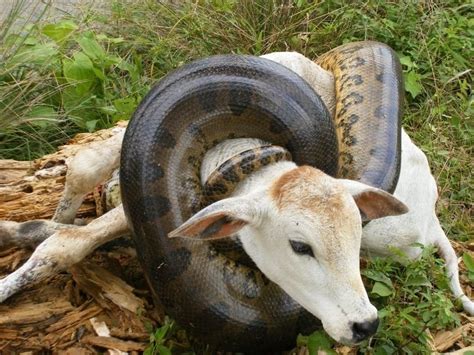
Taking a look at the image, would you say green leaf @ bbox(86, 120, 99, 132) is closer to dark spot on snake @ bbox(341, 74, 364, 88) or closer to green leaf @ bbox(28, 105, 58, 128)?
green leaf @ bbox(28, 105, 58, 128)

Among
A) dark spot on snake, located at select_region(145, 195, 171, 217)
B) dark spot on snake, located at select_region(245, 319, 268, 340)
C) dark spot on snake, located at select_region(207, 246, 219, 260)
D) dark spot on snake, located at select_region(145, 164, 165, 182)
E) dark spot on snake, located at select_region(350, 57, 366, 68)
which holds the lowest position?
dark spot on snake, located at select_region(245, 319, 268, 340)

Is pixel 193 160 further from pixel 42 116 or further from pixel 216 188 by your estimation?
pixel 42 116

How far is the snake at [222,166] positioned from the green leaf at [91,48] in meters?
2.37

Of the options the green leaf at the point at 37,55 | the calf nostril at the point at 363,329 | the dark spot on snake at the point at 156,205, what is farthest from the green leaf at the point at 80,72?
the calf nostril at the point at 363,329

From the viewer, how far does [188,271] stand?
14.5 ft

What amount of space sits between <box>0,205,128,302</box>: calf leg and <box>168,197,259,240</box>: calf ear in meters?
1.20

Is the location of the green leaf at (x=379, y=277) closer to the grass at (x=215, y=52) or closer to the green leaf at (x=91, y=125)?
the grass at (x=215, y=52)

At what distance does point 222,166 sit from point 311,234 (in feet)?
3.09

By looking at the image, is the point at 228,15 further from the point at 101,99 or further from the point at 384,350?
the point at 384,350

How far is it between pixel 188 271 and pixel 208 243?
216 millimetres

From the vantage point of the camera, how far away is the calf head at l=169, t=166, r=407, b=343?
3754 mm

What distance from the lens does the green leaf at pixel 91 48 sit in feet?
23.2

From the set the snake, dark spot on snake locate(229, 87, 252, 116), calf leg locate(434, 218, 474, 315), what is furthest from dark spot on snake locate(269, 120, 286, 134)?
calf leg locate(434, 218, 474, 315)

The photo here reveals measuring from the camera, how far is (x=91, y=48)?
7121mm
